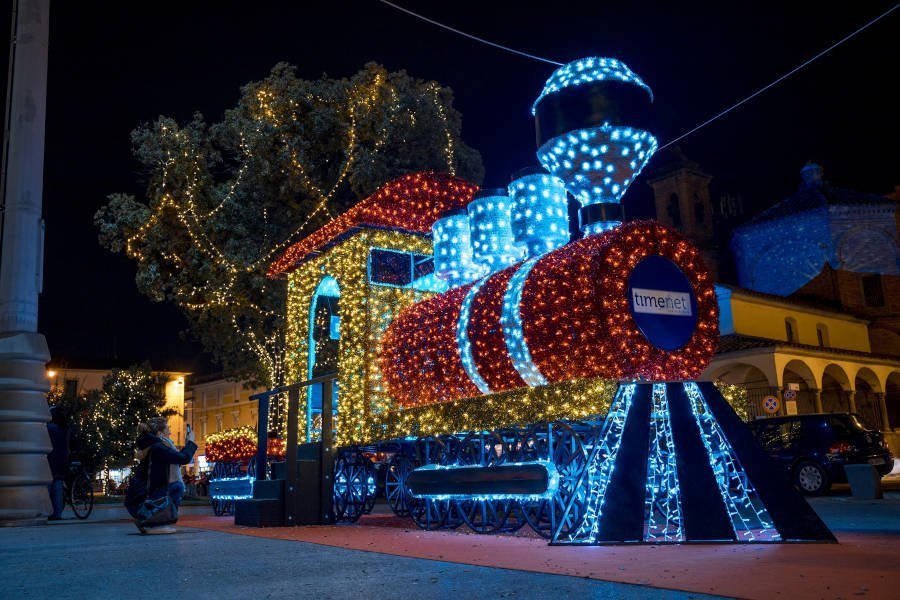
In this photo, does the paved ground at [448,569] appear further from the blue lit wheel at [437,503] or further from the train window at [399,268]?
the train window at [399,268]

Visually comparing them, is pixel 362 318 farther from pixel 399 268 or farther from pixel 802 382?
pixel 802 382

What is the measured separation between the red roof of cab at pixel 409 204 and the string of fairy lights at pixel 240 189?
9.18m

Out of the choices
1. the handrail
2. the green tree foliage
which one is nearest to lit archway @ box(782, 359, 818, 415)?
the handrail

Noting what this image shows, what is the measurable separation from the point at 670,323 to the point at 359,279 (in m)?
4.03

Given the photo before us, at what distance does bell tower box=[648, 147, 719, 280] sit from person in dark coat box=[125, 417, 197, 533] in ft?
100

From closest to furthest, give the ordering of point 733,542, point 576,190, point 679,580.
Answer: point 679,580 → point 733,542 → point 576,190

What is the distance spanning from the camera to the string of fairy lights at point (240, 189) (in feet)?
61.5

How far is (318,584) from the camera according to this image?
4094 millimetres

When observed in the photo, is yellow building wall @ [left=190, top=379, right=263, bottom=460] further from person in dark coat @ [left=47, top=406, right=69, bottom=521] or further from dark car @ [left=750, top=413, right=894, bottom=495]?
dark car @ [left=750, top=413, right=894, bottom=495]

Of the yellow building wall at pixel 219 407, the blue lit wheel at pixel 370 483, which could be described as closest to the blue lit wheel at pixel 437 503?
the blue lit wheel at pixel 370 483

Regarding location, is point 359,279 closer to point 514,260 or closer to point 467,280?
point 467,280

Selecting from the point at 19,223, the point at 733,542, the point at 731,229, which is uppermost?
the point at 731,229

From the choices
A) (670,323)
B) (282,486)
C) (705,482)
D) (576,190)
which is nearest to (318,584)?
(705,482)

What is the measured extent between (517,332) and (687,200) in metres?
31.9
